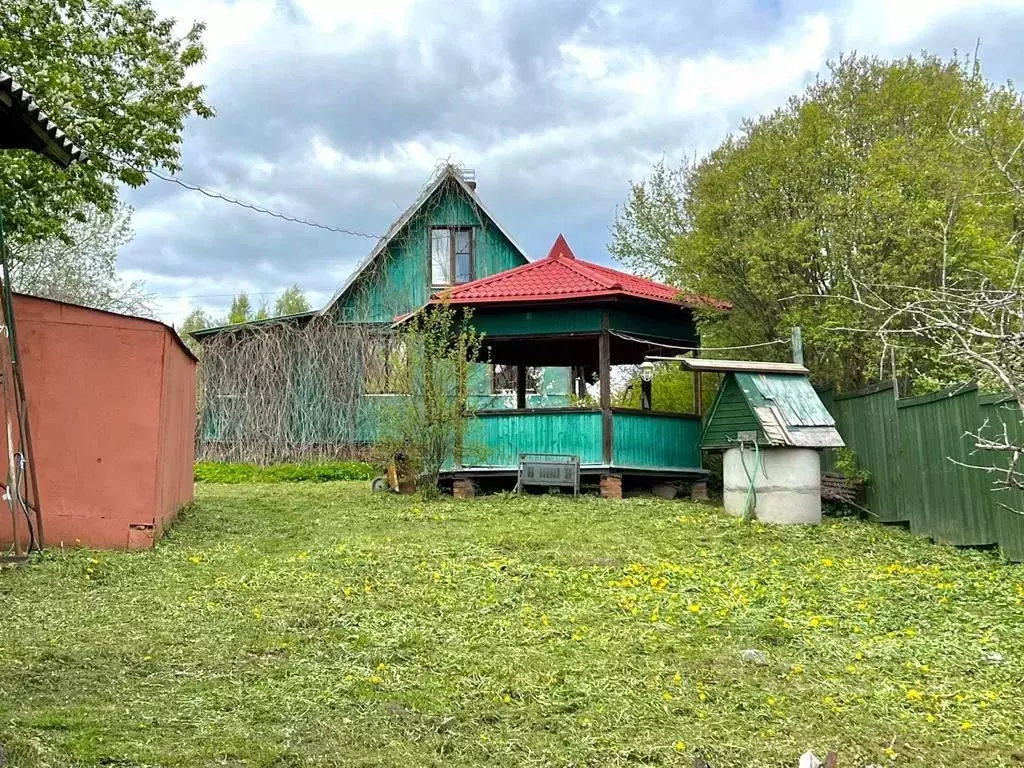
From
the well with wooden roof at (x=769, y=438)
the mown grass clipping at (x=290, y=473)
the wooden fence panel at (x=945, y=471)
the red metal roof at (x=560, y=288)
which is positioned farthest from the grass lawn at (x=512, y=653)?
the mown grass clipping at (x=290, y=473)

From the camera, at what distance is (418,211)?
67.1ft

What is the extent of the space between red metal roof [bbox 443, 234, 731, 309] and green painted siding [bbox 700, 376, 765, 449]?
2.07 meters

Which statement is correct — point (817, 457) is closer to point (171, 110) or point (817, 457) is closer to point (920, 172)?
point (920, 172)

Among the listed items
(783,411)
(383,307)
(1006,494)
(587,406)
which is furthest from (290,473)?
(1006,494)

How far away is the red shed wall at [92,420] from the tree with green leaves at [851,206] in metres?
7.38

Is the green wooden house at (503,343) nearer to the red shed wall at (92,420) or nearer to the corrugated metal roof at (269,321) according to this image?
the corrugated metal roof at (269,321)

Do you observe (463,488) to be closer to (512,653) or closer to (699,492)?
(699,492)

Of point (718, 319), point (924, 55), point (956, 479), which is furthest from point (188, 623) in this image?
point (924, 55)

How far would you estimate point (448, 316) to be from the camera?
12.8m

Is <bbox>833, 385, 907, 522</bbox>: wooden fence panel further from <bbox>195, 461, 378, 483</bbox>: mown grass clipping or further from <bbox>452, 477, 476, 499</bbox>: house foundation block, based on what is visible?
<bbox>195, 461, 378, 483</bbox>: mown grass clipping

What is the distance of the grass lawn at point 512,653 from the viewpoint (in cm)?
402

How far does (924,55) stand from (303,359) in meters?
13.3

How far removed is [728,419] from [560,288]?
11.0 feet

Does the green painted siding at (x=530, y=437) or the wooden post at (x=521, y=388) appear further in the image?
the wooden post at (x=521, y=388)
